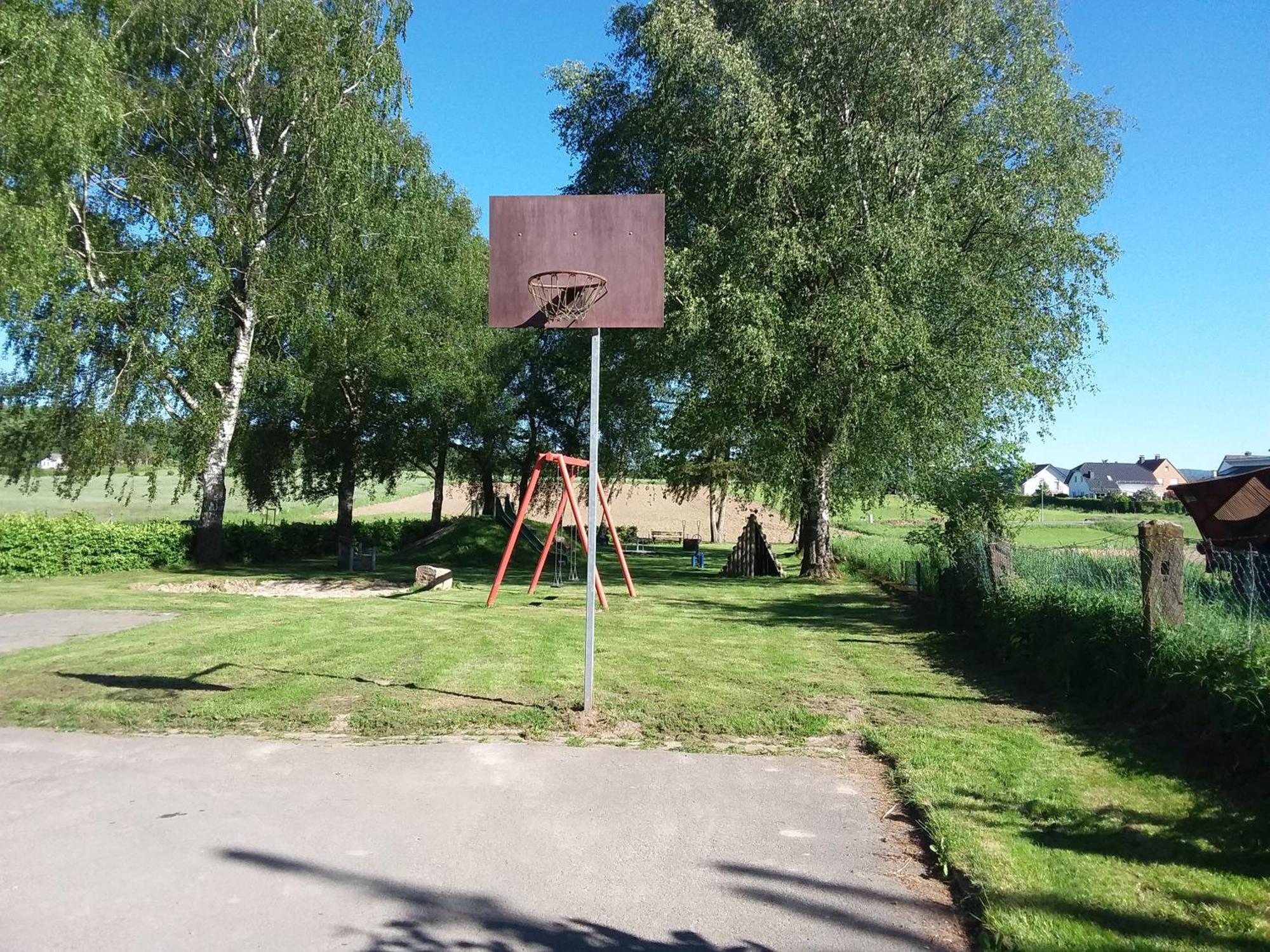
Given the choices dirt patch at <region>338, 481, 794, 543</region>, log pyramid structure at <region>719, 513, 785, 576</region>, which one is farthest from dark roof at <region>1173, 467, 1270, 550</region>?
dirt patch at <region>338, 481, 794, 543</region>

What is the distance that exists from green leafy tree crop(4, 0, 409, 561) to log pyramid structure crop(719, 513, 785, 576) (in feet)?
42.1

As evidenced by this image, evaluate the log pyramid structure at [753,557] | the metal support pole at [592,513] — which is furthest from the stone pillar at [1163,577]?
the log pyramid structure at [753,557]

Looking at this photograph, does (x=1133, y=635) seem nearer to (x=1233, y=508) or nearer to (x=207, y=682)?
(x=1233, y=508)

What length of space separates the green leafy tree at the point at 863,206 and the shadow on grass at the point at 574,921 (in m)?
13.4

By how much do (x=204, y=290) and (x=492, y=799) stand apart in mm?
18982

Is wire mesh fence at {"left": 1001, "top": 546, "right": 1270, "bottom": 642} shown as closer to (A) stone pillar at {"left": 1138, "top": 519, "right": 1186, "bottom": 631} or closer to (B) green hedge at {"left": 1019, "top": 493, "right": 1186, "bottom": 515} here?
(A) stone pillar at {"left": 1138, "top": 519, "right": 1186, "bottom": 631}

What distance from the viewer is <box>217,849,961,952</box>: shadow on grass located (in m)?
3.57

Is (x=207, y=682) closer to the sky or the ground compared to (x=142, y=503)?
closer to the ground

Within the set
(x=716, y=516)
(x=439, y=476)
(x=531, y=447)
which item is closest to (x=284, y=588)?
(x=439, y=476)

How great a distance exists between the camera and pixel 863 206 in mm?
17891

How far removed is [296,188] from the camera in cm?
2259

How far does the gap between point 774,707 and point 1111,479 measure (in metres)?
118

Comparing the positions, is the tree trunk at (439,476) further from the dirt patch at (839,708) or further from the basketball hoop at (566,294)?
the dirt patch at (839,708)

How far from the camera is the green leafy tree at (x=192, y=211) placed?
20.2 m
